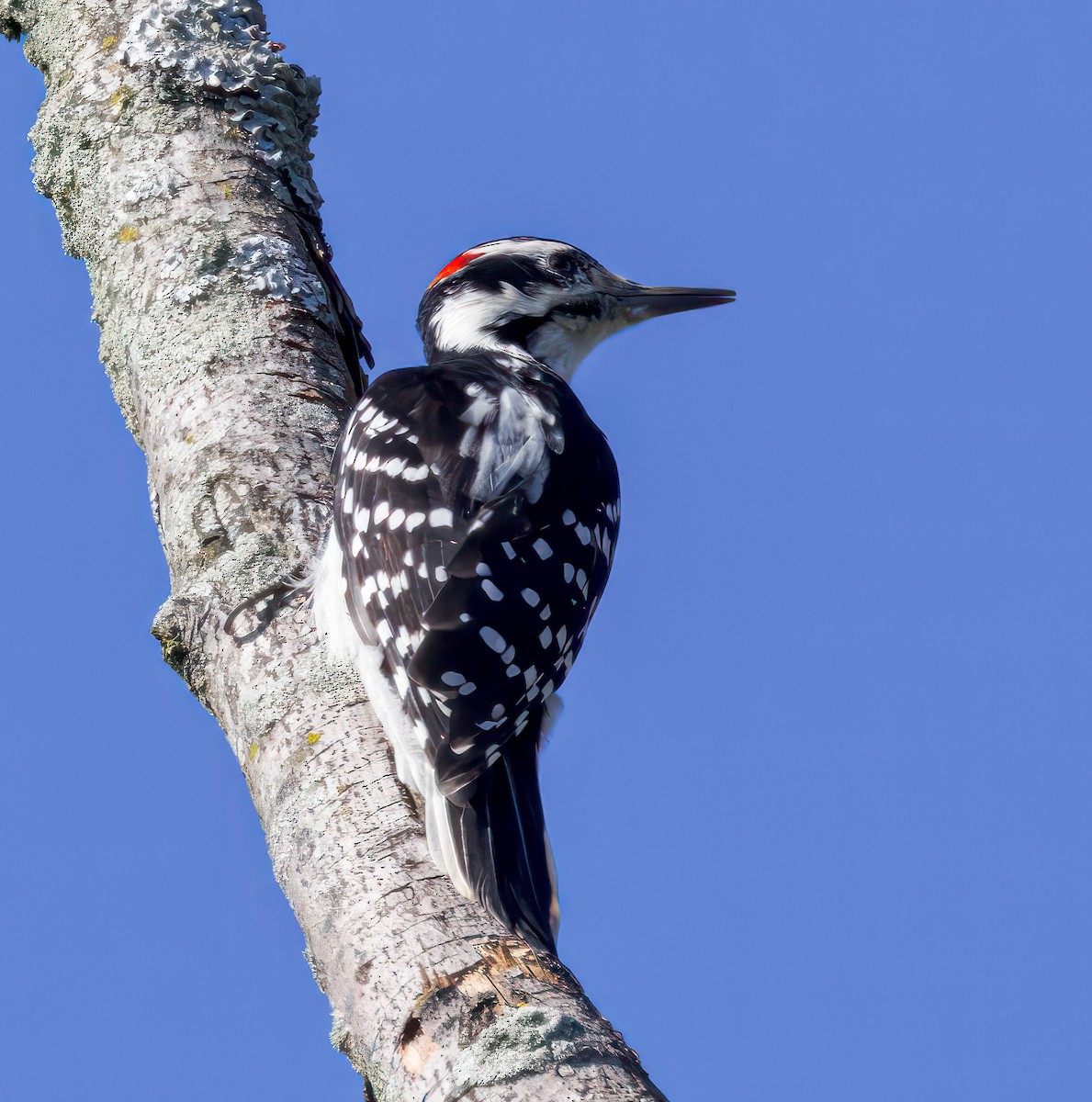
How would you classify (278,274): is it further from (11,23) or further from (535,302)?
(11,23)

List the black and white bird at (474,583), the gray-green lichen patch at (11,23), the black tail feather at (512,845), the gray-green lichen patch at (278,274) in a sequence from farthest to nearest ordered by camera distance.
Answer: the gray-green lichen patch at (11,23)
the gray-green lichen patch at (278,274)
the black and white bird at (474,583)
the black tail feather at (512,845)

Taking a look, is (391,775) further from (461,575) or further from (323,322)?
(323,322)

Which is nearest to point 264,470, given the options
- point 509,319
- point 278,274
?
point 278,274

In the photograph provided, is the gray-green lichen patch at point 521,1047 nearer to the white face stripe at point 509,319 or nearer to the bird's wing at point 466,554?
the bird's wing at point 466,554

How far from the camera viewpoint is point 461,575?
2686 mm

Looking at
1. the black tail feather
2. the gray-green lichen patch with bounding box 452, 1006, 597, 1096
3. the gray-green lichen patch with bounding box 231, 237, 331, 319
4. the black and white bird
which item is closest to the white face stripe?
the black and white bird

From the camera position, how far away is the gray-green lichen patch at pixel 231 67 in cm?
346

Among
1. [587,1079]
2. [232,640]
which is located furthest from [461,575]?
[587,1079]

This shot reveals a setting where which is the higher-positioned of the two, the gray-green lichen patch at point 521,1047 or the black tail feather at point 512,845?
the black tail feather at point 512,845

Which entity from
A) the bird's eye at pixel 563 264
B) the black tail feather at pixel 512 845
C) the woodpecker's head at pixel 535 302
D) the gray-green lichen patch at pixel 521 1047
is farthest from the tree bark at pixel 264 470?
the bird's eye at pixel 563 264

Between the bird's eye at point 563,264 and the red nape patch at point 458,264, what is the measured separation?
0.70ft

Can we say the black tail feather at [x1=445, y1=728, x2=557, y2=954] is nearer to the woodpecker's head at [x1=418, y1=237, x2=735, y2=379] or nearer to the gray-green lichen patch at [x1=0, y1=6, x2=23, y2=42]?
the woodpecker's head at [x1=418, y1=237, x2=735, y2=379]

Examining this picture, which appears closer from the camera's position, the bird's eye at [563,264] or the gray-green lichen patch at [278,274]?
the gray-green lichen patch at [278,274]

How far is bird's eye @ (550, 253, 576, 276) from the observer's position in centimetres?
383
